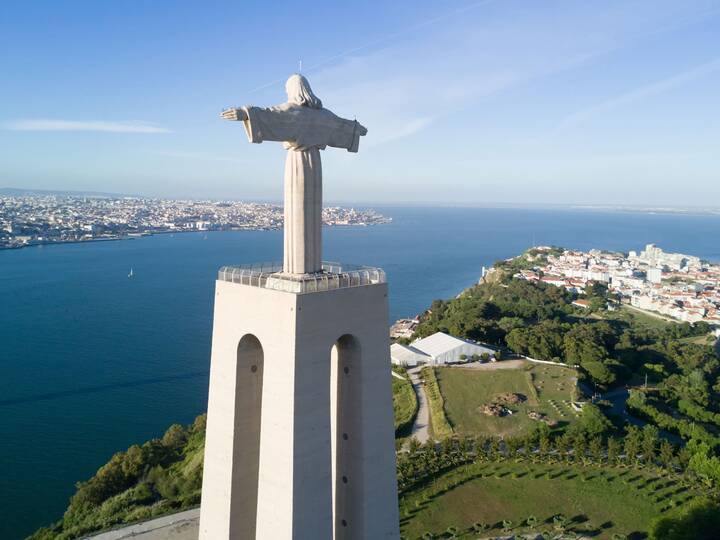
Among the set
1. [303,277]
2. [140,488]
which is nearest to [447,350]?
[140,488]

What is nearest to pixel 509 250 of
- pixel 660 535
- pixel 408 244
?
pixel 408 244

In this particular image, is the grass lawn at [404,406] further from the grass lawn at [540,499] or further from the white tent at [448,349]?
the grass lawn at [540,499]

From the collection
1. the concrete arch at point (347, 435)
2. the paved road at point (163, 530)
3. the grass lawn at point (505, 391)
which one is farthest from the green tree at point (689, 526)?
the paved road at point (163, 530)

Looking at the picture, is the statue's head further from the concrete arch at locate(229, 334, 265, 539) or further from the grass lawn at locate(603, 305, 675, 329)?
the grass lawn at locate(603, 305, 675, 329)

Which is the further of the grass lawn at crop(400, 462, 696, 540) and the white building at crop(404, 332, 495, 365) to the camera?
the white building at crop(404, 332, 495, 365)

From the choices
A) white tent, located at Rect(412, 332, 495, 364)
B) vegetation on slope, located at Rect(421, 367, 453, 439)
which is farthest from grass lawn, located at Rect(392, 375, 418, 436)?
white tent, located at Rect(412, 332, 495, 364)
